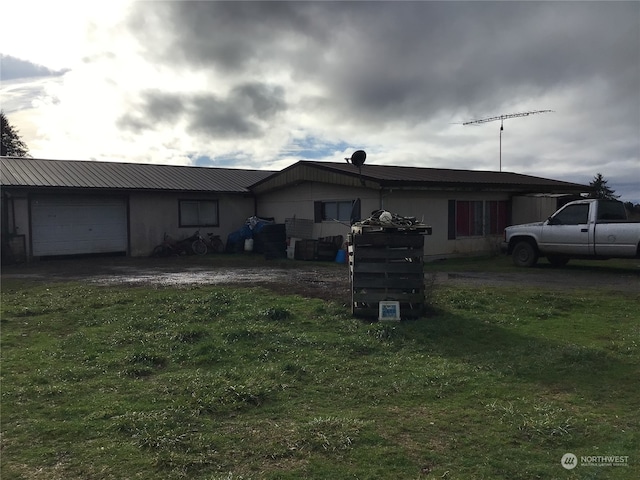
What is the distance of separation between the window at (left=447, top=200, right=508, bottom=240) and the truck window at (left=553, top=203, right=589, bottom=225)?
14.5 ft

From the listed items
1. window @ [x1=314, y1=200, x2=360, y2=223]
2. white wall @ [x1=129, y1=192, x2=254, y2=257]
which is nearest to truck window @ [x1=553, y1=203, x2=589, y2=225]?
window @ [x1=314, y1=200, x2=360, y2=223]

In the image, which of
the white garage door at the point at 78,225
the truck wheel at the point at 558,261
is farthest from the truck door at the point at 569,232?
the white garage door at the point at 78,225

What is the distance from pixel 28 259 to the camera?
1794 centimetres

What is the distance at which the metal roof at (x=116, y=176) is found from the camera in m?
18.4

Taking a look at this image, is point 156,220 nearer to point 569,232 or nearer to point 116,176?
point 116,176

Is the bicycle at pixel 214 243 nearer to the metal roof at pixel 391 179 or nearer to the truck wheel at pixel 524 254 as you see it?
the metal roof at pixel 391 179

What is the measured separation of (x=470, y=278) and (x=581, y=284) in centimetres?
245

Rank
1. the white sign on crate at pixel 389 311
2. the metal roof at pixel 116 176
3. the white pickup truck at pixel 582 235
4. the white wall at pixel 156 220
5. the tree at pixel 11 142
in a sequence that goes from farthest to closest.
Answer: the tree at pixel 11 142
the white wall at pixel 156 220
the metal roof at pixel 116 176
the white pickup truck at pixel 582 235
the white sign on crate at pixel 389 311

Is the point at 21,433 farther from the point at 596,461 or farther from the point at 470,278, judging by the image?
the point at 470,278

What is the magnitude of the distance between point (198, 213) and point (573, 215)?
A: 14427 mm

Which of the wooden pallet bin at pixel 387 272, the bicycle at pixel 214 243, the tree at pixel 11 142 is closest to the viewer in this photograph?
the wooden pallet bin at pixel 387 272

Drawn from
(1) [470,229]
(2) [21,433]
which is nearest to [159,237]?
(1) [470,229]

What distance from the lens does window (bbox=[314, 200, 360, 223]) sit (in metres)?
18.1

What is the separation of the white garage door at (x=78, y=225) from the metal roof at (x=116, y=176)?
787mm
